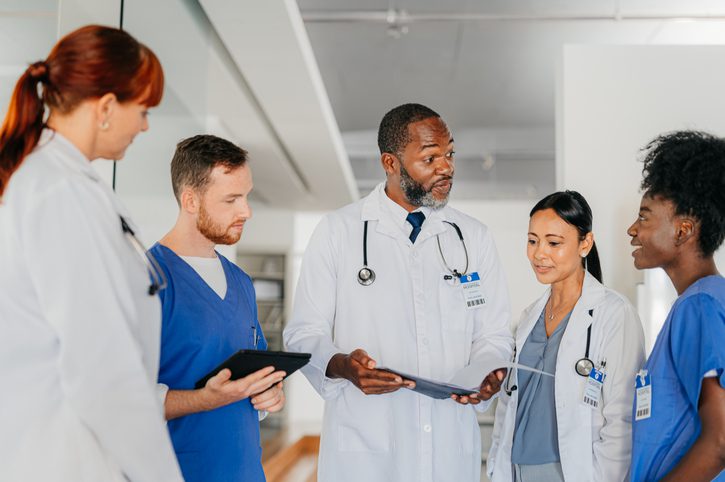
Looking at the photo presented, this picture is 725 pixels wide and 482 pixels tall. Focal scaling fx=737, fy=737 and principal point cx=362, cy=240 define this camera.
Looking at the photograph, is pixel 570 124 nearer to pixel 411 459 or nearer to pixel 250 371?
pixel 411 459

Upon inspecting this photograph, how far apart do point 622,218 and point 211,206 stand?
2283mm

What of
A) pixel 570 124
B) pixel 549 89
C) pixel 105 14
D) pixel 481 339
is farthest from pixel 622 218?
pixel 549 89

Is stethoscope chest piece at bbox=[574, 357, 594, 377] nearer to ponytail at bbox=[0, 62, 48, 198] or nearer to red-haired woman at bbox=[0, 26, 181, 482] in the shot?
red-haired woman at bbox=[0, 26, 181, 482]

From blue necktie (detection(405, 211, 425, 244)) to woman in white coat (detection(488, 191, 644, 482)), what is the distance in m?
0.41

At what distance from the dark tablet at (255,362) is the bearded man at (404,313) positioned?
37 centimetres

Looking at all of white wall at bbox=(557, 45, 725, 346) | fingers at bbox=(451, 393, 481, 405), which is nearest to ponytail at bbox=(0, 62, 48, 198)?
fingers at bbox=(451, 393, 481, 405)

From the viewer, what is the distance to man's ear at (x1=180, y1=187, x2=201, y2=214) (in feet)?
6.39

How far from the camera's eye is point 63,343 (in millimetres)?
1158

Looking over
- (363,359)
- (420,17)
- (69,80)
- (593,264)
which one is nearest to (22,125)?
(69,80)

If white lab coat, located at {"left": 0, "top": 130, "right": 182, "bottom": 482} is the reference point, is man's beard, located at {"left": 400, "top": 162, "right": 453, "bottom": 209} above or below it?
above

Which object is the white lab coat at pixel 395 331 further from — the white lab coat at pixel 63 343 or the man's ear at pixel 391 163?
the white lab coat at pixel 63 343

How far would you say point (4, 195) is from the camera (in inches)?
46.9

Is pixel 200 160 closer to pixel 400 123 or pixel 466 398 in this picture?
pixel 400 123

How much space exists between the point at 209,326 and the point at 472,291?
93cm
